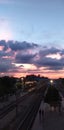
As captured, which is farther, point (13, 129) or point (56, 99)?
point (56, 99)

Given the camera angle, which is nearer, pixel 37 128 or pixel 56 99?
pixel 37 128

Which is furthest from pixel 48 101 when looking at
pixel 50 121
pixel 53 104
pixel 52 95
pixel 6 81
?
pixel 6 81

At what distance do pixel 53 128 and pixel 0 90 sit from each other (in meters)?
73.3

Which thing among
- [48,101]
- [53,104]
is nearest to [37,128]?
[53,104]

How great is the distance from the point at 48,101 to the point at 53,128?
47176 millimetres

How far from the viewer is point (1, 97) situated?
12506 cm

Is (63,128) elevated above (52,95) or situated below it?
below

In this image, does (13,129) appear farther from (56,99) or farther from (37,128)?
(56,99)

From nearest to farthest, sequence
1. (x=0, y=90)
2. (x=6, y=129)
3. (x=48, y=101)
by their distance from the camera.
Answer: (x=6, y=129) < (x=48, y=101) < (x=0, y=90)

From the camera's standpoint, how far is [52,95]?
97.6 m

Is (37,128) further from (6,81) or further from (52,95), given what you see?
(6,81)

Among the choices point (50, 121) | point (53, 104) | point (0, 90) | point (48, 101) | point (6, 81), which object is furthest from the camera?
point (6, 81)

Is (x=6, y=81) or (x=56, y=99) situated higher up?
(x=6, y=81)

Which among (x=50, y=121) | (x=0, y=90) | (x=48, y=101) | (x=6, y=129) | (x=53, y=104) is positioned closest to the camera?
(x=6, y=129)
